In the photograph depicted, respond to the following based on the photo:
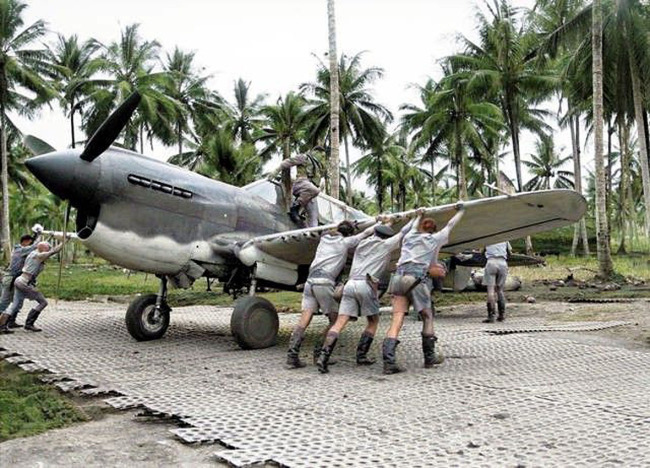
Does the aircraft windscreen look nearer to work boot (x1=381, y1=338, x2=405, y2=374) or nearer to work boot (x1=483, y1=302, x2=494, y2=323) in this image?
work boot (x1=483, y1=302, x2=494, y2=323)

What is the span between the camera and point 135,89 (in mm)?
38781

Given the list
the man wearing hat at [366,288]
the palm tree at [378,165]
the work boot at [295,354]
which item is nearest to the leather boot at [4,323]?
the work boot at [295,354]

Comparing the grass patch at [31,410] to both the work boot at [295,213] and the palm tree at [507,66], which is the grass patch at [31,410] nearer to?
the work boot at [295,213]

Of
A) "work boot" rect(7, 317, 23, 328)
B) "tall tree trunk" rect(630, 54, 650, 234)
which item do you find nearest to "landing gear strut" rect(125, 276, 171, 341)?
"work boot" rect(7, 317, 23, 328)

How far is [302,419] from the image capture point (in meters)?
4.34

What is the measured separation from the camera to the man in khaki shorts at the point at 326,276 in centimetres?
676

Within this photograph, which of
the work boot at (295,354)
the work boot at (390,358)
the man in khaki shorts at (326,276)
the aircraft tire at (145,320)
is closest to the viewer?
the work boot at (390,358)

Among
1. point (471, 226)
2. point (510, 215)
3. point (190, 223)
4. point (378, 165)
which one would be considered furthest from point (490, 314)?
point (378, 165)

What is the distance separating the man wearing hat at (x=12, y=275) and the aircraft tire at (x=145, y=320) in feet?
7.80

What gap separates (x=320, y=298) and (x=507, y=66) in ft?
108

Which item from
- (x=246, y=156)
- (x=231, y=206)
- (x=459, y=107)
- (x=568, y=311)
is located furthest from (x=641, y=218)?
(x=231, y=206)

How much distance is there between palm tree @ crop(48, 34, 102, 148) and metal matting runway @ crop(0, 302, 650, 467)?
36.1 metres

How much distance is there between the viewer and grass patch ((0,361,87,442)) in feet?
13.8

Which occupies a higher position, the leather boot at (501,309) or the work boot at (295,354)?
the leather boot at (501,309)
